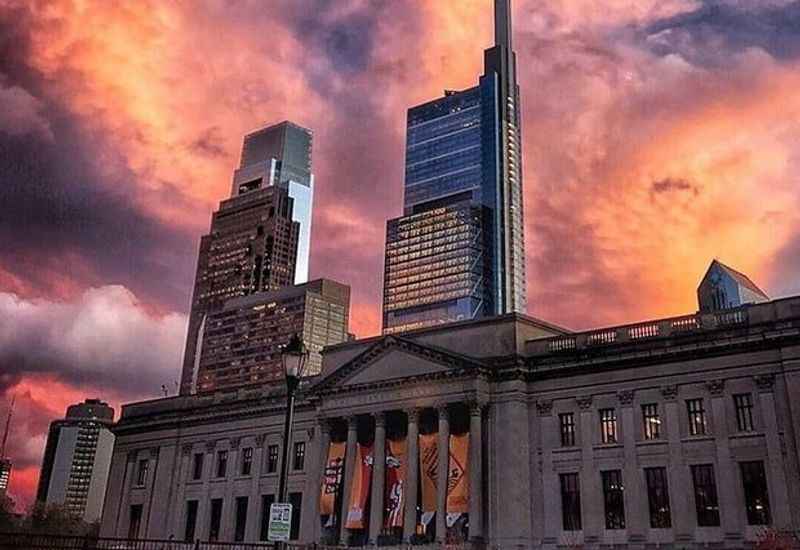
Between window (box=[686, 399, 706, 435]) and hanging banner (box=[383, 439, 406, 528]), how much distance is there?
838 inches

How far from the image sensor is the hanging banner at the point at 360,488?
62.6 metres

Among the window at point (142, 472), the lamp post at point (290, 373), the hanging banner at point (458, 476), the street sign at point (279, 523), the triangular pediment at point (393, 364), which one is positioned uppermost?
the triangular pediment at point (393, 364)

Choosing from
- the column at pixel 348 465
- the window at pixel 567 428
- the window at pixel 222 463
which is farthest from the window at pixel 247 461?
the window at pixel 567 428

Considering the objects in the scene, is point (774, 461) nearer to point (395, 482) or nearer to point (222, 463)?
point (395, 482)

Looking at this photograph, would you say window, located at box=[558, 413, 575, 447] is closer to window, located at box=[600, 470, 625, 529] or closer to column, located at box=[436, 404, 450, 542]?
window, located at box=[600, 470, 625, 529]

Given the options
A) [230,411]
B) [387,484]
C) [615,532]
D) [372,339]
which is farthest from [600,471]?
[230,411]

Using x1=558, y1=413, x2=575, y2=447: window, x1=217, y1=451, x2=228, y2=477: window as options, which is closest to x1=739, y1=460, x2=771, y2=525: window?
x1=558, y1=413, x2=575, y2=447: window

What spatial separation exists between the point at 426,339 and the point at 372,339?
5658 mm

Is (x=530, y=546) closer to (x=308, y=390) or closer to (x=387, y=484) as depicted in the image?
(x=387, y=484)

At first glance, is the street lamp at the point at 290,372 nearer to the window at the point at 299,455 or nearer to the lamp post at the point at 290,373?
the lamp post at the point at 290,373

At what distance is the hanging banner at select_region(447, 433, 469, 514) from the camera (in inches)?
2271

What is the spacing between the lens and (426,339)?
218 ft

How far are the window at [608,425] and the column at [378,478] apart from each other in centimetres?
1707

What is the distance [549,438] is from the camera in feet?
191
